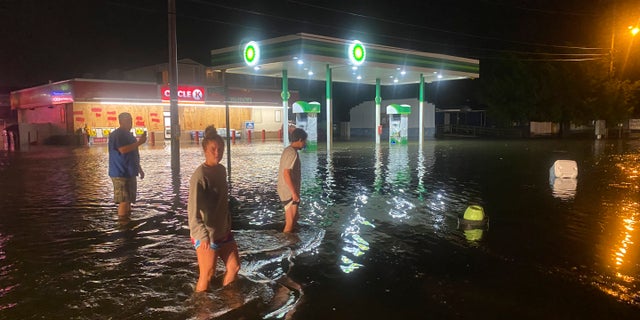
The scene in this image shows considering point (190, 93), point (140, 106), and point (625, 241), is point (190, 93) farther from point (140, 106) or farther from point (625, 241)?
point (625, 241)

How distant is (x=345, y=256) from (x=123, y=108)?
31257 mm

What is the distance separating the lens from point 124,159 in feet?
24.7

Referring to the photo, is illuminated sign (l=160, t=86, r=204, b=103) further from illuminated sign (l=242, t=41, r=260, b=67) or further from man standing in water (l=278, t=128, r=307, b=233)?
man standing in water (l=278, t=128, r=307, b=233)

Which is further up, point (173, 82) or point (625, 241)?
point (173, 82)

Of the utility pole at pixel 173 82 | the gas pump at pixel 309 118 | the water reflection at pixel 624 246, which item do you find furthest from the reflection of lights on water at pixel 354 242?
the gas pump at pixel 309 118

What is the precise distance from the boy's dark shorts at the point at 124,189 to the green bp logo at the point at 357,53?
17035mm

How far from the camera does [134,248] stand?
625 cm

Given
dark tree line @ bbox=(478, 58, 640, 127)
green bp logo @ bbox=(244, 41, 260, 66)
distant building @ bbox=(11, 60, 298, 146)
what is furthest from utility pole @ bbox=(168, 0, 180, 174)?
dark tree line @ bbox=(478, 58, 640, 127)

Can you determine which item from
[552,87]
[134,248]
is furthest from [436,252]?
[552,87]

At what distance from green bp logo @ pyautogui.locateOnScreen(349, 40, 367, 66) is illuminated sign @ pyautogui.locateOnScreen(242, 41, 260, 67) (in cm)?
458

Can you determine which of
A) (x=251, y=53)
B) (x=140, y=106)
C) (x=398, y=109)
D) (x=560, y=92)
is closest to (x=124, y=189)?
(x=251, y=53)

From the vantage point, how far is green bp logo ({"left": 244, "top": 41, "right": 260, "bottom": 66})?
22.9 meters

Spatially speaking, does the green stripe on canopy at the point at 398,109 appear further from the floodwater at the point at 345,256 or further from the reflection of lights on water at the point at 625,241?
the reflection of lights on water at the point at 625,241

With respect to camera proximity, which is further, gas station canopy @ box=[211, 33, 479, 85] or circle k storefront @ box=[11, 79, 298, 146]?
circle k storefront @ box=[11, 79, 298, 146]
